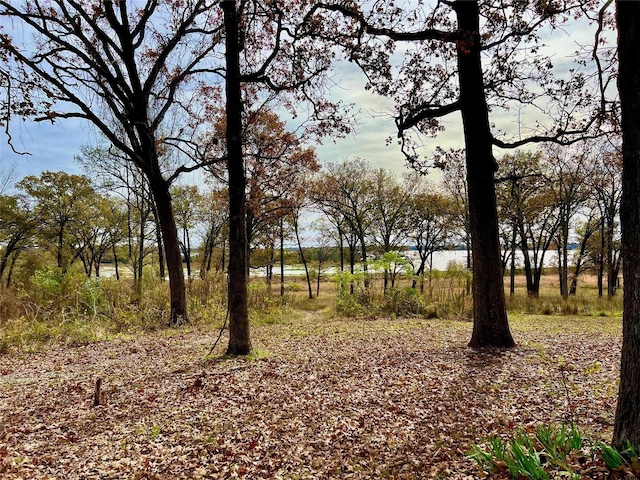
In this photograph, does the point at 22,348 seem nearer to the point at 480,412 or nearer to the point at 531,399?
the point at 480,412

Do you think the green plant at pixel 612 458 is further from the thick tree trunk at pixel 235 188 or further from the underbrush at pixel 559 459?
the thick tree trunk at pixel 235 188

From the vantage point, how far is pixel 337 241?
29047 mm

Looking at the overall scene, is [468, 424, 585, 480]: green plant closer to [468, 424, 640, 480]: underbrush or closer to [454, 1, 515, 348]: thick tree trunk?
[468, 424, 640, 480]: underbrush

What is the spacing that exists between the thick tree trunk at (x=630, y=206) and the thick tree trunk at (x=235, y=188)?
15.3 ft

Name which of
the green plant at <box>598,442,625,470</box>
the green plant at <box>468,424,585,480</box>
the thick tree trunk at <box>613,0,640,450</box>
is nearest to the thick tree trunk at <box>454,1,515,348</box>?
the green plant at <box>468,424,585,480</box>

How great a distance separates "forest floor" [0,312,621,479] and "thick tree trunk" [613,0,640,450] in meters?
0.62

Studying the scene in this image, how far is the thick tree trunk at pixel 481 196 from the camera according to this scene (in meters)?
5.74

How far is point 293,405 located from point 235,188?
331 centimetres

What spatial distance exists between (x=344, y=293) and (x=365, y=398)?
8.56 meters

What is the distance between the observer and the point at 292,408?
12.9 feet

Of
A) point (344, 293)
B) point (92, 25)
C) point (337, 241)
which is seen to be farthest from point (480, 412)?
point (337, 241)

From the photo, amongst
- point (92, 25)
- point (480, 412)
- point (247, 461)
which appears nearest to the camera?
point (247, 461)

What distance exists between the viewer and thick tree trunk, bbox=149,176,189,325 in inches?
357

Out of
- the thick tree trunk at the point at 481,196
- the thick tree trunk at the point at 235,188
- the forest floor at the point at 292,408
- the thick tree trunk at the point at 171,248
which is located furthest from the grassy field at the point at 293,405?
the thick tree trunk at the point at 171,248
